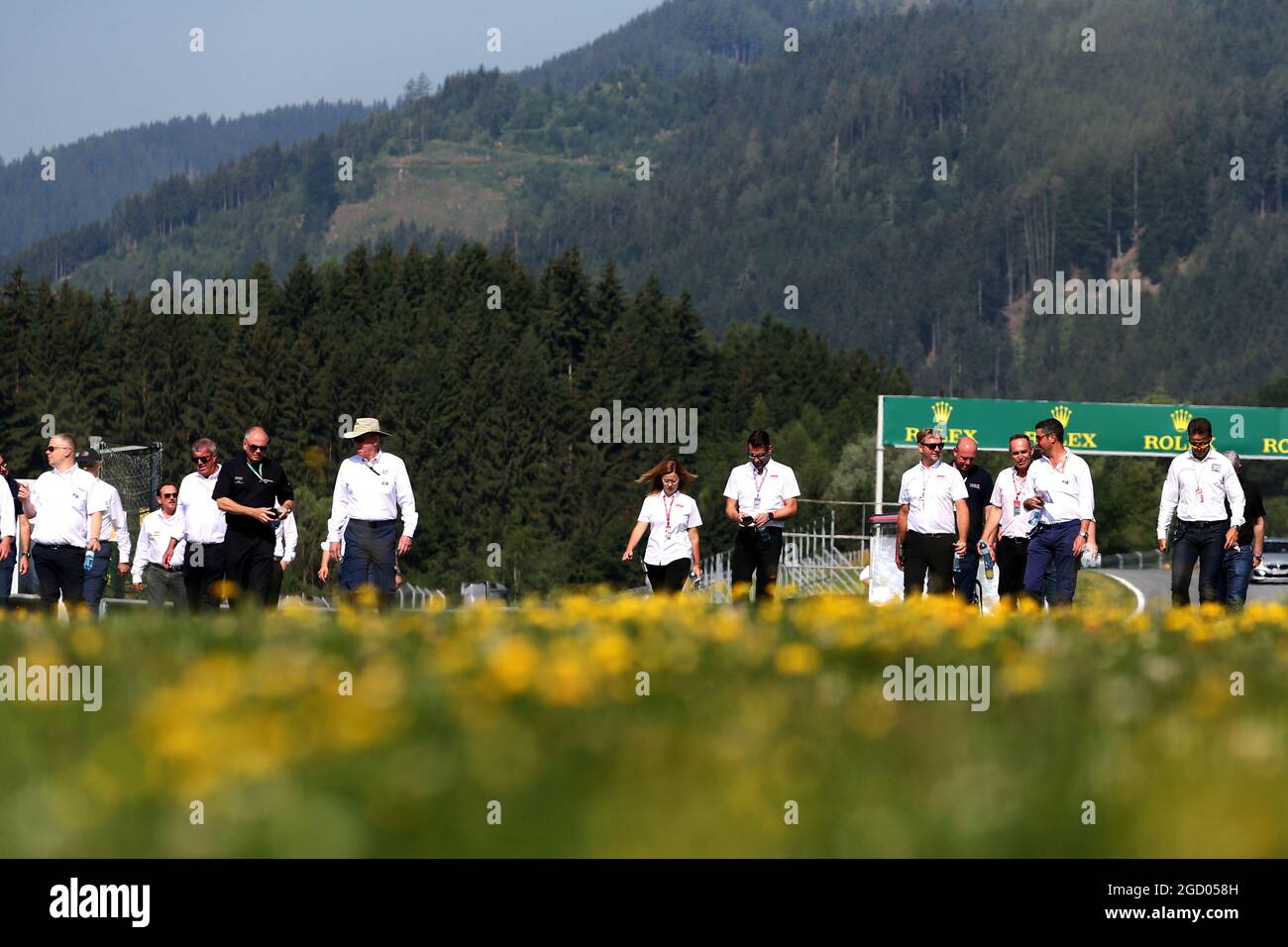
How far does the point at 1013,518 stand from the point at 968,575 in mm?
617

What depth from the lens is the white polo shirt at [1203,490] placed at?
1617cm

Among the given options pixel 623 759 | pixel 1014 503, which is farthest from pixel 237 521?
pixel 623 759

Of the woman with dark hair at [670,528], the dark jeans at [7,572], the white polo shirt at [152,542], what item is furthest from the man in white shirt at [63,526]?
the woman with dark hair at [670,528]

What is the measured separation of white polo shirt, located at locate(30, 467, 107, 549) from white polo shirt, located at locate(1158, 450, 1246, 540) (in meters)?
8.60

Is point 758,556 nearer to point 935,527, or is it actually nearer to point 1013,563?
point 935,527

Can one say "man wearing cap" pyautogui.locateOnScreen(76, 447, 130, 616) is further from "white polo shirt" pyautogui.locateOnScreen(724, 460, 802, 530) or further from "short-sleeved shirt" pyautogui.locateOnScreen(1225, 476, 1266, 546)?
"short-sleeved shirt" pyautogui.locateOnScreen(1225, 476, 1266, 546)

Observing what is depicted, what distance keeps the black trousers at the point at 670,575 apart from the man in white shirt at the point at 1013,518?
99.8 inches

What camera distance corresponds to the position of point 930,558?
15.8m

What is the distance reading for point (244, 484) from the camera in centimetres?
1463

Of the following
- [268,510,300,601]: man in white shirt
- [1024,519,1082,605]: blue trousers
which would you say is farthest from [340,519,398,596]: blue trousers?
[1024,519,1082,605]: blue trousers

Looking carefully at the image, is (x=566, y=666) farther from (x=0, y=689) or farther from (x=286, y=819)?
(x=0, y=689)

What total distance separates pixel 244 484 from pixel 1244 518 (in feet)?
27.3

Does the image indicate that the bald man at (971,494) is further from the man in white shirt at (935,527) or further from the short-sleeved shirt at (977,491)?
the man in white shirt at (935,527)

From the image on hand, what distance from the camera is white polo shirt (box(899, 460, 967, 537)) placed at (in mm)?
15820
